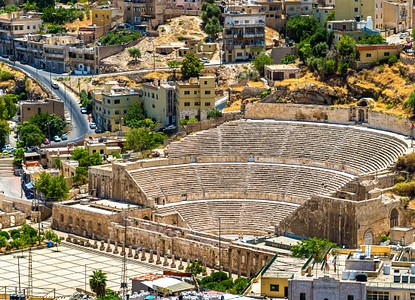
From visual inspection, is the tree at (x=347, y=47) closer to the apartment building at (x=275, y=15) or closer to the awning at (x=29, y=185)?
the awning at (x=29, y=185)

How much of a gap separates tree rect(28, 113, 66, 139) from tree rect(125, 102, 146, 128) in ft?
21.6

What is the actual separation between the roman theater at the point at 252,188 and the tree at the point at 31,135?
14.9 metres

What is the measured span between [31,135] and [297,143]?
26.0 metres

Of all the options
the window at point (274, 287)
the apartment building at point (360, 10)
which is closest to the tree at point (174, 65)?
the apartment building at point (360, 10)

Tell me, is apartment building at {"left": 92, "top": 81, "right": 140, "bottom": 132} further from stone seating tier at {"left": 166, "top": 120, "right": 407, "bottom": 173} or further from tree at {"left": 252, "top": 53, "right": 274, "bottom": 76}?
stone seating tier at {"left": 166, "top": 120, "right": 407, "bottom": 173}

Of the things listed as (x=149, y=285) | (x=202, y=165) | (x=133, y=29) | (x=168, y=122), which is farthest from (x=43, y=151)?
(x=149, y=285)

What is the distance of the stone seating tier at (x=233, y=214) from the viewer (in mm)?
106000

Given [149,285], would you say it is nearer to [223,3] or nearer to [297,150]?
[297,150]

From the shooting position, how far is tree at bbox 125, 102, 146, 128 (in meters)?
130

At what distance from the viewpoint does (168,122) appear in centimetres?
12862

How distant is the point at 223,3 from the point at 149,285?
76800mm

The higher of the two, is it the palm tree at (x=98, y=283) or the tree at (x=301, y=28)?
the tree at (x=301, y=28)

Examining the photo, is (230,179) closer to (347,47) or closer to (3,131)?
(347,47)

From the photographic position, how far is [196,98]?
125 metres
